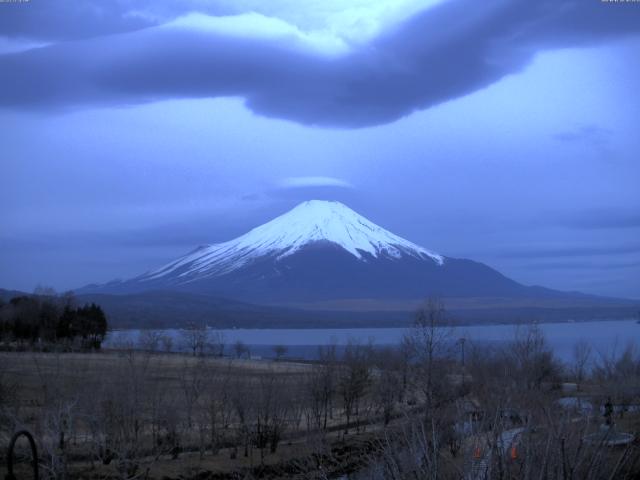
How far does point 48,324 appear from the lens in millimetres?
87688

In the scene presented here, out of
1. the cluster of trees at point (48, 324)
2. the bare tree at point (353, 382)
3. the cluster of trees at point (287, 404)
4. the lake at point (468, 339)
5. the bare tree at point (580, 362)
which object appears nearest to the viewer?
the cluster of trees at point (287, 404)

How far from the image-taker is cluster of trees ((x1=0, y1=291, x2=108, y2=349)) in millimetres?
84188

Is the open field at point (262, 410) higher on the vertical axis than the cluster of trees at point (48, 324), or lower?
lower

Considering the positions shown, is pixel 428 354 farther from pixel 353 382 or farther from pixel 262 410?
pixel 262 410

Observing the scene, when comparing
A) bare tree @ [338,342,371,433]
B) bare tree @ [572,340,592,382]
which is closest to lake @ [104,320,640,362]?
bare tree @ [572,340,592,382]

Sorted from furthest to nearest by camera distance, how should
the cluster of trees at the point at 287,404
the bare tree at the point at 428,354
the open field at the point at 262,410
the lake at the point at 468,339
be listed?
the lake at the point at 468,339 < the bare tree at the point at 428,354 < the open field at the point at 262,410 < the cluster of trees at the point at 287,404

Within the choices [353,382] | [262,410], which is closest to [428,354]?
[353,382]

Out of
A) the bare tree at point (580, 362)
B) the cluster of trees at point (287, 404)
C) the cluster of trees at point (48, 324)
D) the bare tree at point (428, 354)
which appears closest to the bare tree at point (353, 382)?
the cluster of trees at point (287, 404)

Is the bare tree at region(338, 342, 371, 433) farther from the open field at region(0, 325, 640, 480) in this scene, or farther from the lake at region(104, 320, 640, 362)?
the lake at region(104, 320, 640, 362)

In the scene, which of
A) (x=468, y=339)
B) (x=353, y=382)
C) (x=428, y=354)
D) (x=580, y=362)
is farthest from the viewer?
(x=468, y=339)

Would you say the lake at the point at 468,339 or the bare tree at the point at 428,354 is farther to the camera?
the lake at the point at 468,339

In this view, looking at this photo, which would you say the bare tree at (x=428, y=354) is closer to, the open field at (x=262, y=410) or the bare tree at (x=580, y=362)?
the open field at (x=262, y=410)

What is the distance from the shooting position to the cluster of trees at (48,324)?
276 feet

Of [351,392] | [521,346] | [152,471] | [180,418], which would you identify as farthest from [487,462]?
[521,346]
